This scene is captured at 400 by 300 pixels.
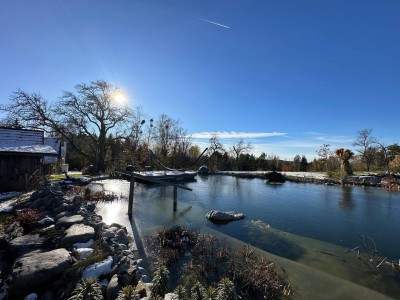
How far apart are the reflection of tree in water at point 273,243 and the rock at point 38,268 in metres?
4.89

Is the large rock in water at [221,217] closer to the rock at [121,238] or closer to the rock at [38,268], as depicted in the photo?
the rock at [121,238]

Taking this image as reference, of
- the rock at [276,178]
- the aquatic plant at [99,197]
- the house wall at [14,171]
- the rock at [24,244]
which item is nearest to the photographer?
the rock at [24,244]

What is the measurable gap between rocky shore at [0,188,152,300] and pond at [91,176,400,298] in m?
1.87

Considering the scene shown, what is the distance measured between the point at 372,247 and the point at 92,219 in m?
8.38

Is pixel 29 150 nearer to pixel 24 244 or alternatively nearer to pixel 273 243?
pixel 24 244

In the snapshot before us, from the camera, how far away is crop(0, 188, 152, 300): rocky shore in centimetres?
376

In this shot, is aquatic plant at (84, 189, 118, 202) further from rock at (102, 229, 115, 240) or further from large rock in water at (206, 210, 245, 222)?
rock at (102, 229, 115, 240)

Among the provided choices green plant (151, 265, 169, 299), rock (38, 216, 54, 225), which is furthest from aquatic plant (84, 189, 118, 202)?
green plant (151, 265, 169, 299)

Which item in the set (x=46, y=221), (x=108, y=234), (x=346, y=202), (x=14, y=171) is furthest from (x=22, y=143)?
(x=346, y=202)

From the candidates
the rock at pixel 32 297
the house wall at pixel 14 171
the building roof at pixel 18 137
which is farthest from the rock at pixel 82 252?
the building roof at pixel 18 137

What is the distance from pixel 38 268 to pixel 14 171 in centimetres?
863

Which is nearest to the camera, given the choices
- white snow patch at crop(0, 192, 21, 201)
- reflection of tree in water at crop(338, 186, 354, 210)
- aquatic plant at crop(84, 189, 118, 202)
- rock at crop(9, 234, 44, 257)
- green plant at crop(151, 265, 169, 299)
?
green plant at crop(151, 265, 169, 299)

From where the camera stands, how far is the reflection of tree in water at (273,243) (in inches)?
252

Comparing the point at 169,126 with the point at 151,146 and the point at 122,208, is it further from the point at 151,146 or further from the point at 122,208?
the point at 122,208
